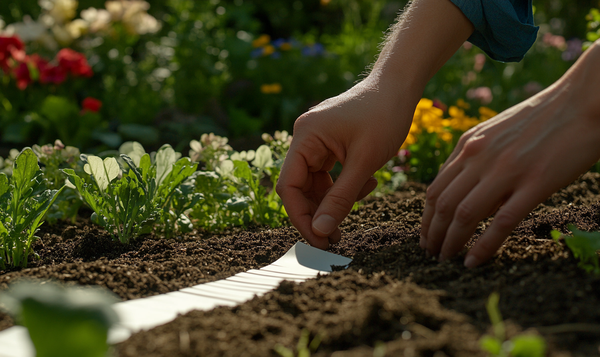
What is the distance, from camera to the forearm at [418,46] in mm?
1888

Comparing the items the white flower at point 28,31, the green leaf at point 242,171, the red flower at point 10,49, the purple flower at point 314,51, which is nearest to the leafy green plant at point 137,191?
the green leaf at point 242,171

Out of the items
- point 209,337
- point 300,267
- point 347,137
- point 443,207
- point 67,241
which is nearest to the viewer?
point 209,337

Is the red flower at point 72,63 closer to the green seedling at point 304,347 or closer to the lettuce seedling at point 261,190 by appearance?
the lettuce seedling at point 261,190

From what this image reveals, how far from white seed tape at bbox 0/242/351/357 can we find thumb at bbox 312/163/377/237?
9 cm

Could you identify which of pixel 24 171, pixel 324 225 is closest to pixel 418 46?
pixel 324 225

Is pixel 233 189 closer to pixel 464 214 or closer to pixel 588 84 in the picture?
pixel 464 214

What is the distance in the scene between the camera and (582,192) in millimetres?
2471

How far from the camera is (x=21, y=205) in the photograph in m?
1.66

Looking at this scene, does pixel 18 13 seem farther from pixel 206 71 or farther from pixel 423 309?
pixel 423 309

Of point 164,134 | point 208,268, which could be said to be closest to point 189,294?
point 208,268

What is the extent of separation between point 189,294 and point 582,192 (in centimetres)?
214

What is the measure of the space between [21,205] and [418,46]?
1595 millimetres

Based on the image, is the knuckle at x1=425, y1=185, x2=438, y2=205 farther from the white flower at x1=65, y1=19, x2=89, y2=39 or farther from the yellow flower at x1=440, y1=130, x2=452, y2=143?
the white flower at x1=65, y1=19, x2=89, y2=39

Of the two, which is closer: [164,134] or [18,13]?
[164,134]
